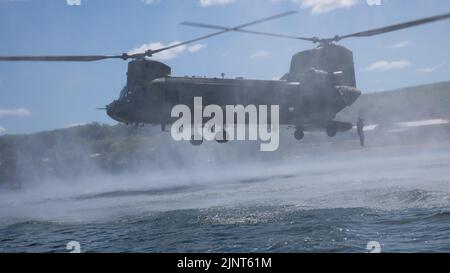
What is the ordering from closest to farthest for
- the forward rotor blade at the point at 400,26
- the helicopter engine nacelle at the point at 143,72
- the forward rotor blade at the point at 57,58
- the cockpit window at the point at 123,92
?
the forward rotor blade at the point at 57,58, the forward rotor blade at the point at 400,26, the helicopter engine nacelle at the point at 143,72, the cockpit window at the point at 123,92

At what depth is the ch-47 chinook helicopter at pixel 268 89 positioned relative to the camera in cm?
1506

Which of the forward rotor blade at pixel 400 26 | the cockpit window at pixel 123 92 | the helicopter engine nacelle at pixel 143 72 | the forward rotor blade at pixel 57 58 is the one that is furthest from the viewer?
the cockpit window at pixel 123 92

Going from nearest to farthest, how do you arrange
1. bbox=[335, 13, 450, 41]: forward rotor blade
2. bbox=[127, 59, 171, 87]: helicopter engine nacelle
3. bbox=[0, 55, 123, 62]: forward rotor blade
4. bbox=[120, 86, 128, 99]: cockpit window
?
bbox=[0, 55, 123, 62]: forward rotor blade → bbox=[335, 13, 450, 41]: forward rotor blade → bbox=[127, 59, 171, 87]: helicopter engine nacelle → bbox=[120, 86, 128, 99]: cockpit window

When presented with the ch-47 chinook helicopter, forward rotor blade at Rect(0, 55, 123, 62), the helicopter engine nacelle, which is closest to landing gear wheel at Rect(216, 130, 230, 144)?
the ch-47 chinook helicopter

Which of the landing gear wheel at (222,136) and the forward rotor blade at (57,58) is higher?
the forward rotor blade at (57,58)

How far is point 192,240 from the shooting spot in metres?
11.6

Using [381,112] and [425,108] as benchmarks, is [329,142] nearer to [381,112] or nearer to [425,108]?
[381,112]

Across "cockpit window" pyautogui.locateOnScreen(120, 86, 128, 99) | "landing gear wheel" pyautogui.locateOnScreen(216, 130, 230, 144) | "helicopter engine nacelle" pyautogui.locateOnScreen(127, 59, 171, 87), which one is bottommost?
"landing gear wheel" pyautogui.locateOnScreen(216, 130, 230, 144)

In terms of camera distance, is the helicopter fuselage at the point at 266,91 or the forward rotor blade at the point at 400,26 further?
the helicopter fuselage at the point at 266,91

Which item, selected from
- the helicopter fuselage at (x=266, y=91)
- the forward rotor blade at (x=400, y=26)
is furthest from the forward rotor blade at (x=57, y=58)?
the forward rotor blade at (x=400, y=26)

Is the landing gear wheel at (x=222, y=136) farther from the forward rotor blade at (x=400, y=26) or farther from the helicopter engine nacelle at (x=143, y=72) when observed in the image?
the forward rotor blade at (x=400, y=26)

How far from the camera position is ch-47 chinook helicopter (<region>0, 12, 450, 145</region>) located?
593 inches

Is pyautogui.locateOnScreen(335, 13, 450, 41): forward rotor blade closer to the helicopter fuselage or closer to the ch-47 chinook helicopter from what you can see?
the ch-47 chinook helicopter

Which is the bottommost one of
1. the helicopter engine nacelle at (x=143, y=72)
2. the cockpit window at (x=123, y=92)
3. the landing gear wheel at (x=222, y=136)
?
the landing gear wheel at (x=222, y=136)
